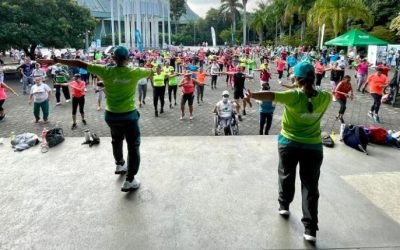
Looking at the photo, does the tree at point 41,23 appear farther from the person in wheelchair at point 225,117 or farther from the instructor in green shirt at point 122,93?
the instructor in green shirt at point 122,93

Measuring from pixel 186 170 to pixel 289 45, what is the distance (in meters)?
42.3

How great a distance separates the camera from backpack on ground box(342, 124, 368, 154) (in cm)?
714

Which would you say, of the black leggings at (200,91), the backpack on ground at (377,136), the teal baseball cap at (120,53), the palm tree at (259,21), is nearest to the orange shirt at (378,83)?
the backpack on ground at (377,136)

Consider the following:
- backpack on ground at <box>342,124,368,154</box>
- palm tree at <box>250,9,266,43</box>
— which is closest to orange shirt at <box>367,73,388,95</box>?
backpack on ground at <box>342,124,368,154</box>

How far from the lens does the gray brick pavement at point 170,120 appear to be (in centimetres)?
1048

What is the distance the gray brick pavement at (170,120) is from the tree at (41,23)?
8.52 m

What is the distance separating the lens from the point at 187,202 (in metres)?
4.69

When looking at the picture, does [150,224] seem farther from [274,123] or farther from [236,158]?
[274,123]

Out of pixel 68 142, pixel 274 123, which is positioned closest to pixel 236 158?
pixel 68 142

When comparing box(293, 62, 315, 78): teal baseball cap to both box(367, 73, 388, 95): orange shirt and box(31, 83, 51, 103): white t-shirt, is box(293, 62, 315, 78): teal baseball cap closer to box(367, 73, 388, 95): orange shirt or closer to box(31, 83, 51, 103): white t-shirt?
box(367, 73, 388, 95): orange shirt

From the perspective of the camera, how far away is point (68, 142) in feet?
24.7

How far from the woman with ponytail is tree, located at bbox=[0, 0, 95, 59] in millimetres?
21659

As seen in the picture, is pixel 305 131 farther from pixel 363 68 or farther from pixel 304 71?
pixel 363 68

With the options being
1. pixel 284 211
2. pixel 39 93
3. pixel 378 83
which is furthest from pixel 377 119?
pixel 39 93
